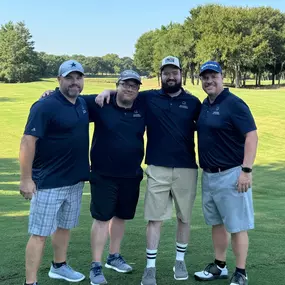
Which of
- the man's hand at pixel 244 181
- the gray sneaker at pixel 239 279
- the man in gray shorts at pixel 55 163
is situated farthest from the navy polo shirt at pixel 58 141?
the gray sneaker at pixel 239 279

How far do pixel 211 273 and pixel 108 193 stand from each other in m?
1.30

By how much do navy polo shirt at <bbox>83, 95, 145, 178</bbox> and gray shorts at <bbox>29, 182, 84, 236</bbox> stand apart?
40 centimetres

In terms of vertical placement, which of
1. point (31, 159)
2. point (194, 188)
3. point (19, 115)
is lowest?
point (19, 115)

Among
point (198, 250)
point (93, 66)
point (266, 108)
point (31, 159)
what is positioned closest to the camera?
point (31, 159)

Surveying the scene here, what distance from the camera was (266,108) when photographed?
27.4 metres

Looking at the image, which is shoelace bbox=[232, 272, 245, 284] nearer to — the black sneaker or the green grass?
the green grass

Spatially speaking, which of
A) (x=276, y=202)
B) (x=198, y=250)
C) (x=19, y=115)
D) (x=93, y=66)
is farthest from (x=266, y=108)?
(x=93, y=66)

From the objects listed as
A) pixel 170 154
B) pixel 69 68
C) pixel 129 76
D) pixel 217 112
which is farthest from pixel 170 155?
pixel 69 68

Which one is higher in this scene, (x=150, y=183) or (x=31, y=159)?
(x=31, y=159)

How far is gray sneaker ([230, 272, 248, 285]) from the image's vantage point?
12.6 feet

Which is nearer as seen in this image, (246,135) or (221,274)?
(246,135)

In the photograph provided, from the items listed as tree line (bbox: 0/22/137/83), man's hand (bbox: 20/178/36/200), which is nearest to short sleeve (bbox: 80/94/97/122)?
man's hand (bbox: 20/178/36/200)

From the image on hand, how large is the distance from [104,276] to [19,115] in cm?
2282

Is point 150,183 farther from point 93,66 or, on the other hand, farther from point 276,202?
point 93,66
